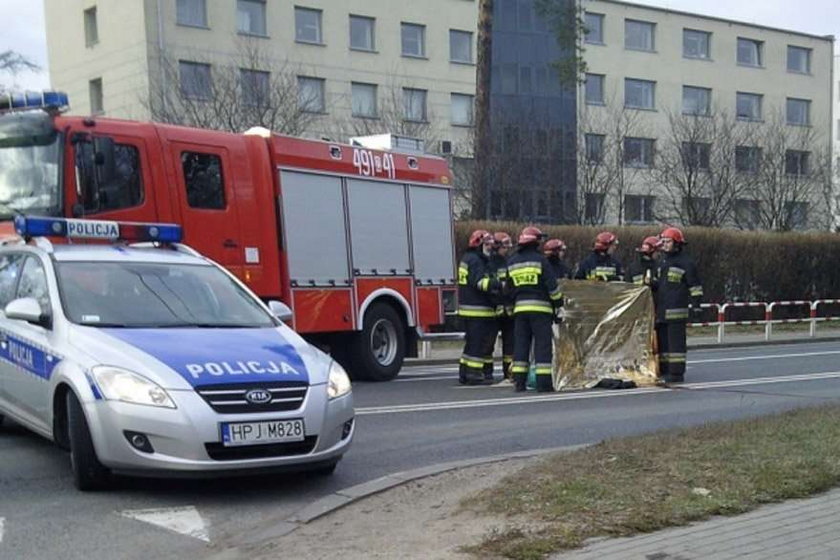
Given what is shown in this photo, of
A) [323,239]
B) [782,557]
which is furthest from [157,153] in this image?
[782,557]

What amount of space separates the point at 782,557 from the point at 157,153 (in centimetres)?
857

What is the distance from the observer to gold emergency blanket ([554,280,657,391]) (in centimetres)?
1268

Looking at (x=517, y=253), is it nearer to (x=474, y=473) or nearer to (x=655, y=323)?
(x=655, y=323)

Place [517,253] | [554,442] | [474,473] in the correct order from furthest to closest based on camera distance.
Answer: [517,253]
[554,442]
[474,473]

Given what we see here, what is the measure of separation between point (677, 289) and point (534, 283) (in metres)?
2.38

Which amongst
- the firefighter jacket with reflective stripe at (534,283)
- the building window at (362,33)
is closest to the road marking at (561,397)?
the firefighter jacket with reflective stripe at (534,283)

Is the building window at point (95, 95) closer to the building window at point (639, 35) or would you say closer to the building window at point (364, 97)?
the building window at point (364, 97)

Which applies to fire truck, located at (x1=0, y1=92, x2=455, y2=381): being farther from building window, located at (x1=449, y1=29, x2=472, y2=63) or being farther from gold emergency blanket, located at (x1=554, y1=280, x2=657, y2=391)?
building window, located at (x1=449, y1=29, x2=472, y2=63)

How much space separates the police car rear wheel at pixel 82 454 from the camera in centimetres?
627

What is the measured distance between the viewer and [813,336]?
80.0 feet

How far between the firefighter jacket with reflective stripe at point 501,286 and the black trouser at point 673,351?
217cm

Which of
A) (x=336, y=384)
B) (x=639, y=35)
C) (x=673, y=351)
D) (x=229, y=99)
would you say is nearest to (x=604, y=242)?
(x=673, y=351)

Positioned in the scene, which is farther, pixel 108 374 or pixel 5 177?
pixel 5 177

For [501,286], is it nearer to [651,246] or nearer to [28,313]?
[651,246]
